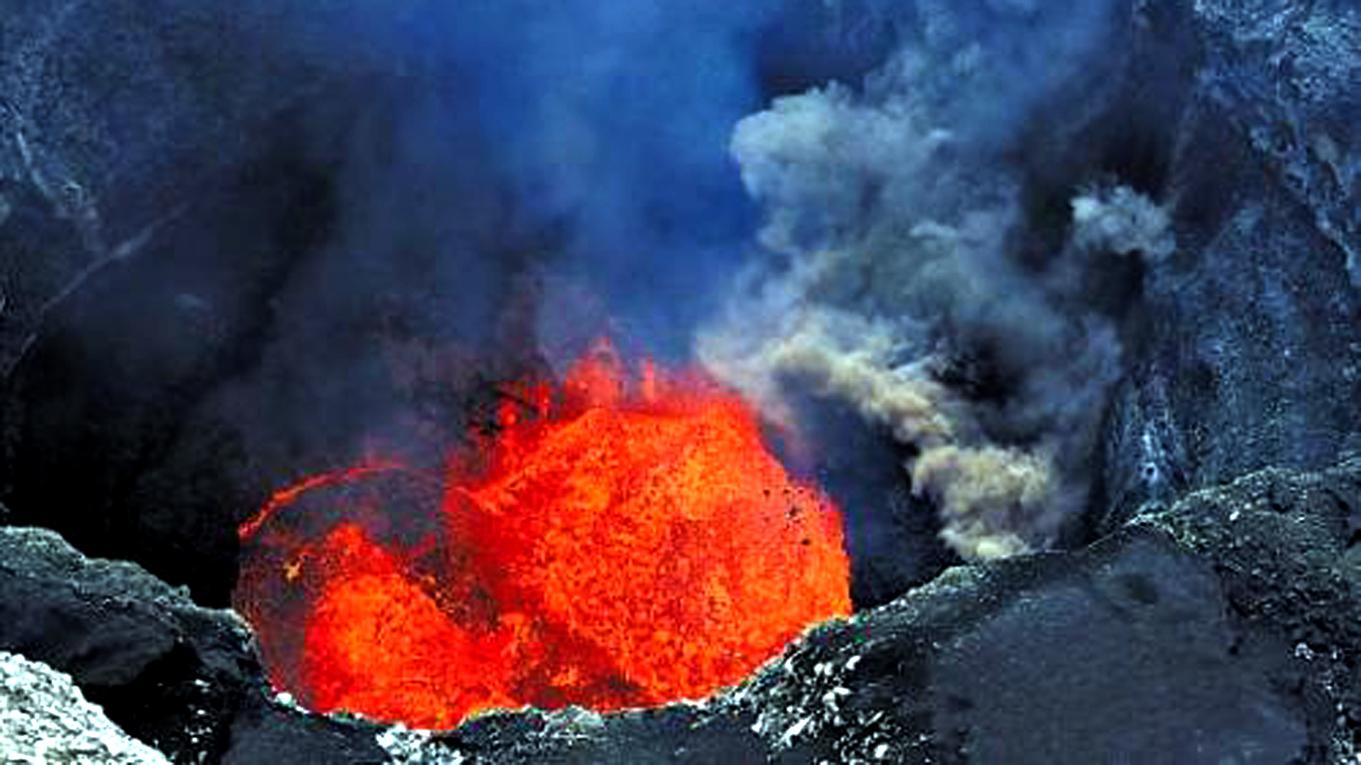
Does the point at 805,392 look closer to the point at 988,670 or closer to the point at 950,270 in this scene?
the point at 950,270

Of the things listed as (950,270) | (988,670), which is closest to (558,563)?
(950,270)

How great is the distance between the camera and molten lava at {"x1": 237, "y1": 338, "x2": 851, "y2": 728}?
677 inches

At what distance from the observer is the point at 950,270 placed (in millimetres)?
→ 17438

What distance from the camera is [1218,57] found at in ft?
45.8

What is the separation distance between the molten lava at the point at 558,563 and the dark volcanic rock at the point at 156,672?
26.5 ft

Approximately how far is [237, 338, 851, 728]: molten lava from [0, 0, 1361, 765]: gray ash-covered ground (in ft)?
2.26

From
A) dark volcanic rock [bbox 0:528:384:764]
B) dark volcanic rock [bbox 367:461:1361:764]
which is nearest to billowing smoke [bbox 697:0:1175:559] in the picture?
dark volcanic rock [bbox 367:461:1361:764]

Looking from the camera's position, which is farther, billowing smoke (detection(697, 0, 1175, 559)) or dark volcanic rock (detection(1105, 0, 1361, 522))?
billowing smoke (detection(697, 0, 1175, 559))

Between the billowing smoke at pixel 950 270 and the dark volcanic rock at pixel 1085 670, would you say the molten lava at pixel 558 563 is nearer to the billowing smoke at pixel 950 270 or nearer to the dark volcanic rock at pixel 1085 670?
the billowing smoke at pixel 950 270

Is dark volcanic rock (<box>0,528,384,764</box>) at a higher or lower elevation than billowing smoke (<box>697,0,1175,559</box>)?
lower

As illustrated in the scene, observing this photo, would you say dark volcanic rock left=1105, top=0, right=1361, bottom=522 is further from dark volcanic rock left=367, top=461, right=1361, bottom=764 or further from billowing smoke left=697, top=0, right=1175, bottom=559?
dark volcanic rock left=367, top=461, right=1361, bottom=764

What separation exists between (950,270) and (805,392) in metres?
2.37

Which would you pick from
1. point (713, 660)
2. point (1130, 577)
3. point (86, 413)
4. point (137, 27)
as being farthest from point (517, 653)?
point (1130, 577)

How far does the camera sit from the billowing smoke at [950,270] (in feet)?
52.5
